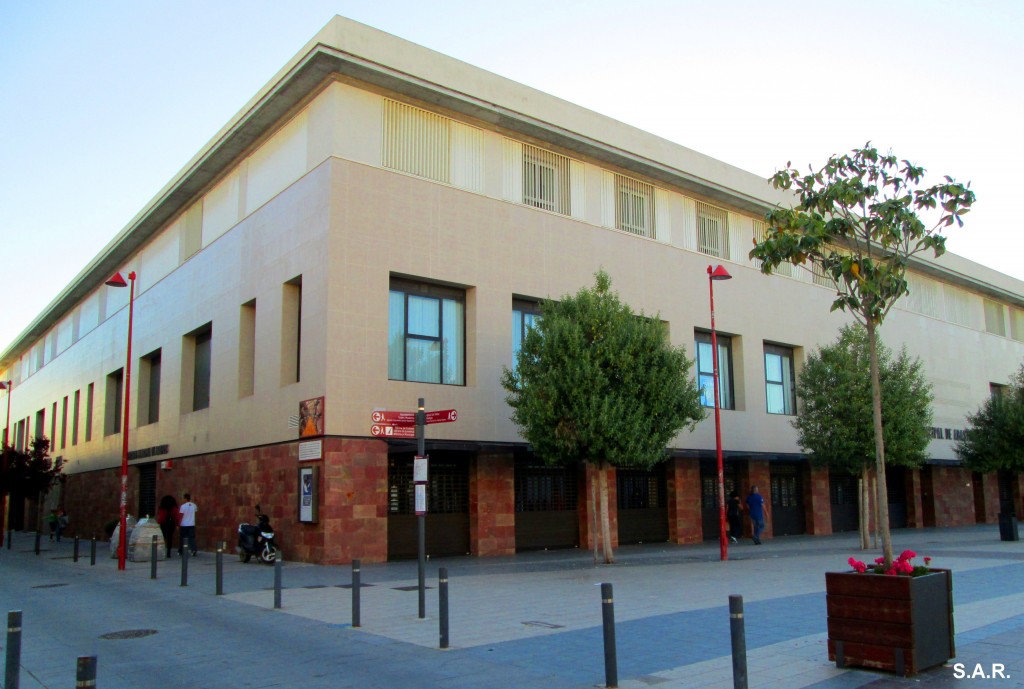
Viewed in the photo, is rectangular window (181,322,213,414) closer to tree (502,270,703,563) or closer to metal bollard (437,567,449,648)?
tree (502,270,703,563)

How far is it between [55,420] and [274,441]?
3157 cm

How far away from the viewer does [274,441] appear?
21.8 m

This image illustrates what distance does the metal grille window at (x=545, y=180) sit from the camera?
957 inches

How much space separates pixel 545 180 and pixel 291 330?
27.2 feet

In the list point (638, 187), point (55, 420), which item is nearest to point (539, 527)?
point (638, 187)

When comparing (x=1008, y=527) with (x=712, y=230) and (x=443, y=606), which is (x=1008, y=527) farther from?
(x=443, y=606)

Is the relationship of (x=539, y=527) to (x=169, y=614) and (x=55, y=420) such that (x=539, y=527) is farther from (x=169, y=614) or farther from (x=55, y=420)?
(x=55, y=420)

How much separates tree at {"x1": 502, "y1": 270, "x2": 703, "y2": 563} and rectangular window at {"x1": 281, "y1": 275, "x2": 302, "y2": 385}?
6.28 metres

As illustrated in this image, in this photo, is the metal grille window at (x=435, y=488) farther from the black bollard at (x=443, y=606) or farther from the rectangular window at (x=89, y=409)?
the rectangular window at (x=89, y=409)

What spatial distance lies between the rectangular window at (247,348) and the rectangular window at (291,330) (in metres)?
2.32

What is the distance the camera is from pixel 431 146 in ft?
73.4

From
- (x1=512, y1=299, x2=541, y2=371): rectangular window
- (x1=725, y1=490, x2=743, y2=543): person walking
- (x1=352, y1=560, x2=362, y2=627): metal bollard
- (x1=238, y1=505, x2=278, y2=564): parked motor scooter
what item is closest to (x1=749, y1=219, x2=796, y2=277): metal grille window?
(x1=725, y1=490, x2=743, y2=543): person walking

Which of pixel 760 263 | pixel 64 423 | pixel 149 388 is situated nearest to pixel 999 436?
pixel 760 263

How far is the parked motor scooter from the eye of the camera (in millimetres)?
20047
